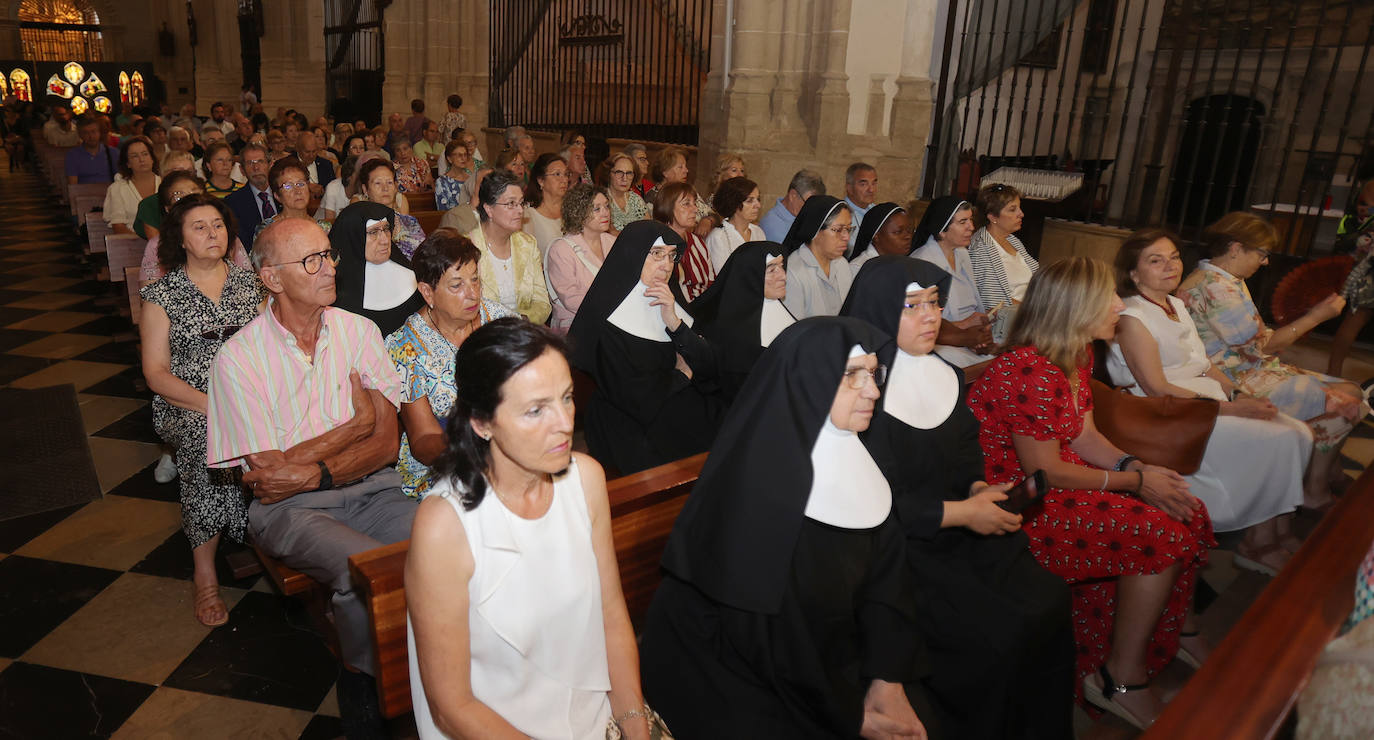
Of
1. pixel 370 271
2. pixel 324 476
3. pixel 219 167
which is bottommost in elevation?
pixel 324 476

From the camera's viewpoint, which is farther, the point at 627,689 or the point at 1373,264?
the point at 1373,264

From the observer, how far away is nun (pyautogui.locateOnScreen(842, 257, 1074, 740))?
242 centimetres

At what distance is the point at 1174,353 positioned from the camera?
398cm

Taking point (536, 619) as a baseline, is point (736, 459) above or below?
above

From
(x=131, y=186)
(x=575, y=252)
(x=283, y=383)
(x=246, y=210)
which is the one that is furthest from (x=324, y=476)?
(x=131, y=186)

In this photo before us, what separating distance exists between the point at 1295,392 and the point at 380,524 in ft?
13.8

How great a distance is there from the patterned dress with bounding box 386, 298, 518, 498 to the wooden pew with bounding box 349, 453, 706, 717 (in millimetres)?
848

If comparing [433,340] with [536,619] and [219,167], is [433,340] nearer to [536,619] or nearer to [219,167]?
[536,619]

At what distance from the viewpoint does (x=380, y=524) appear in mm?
2783

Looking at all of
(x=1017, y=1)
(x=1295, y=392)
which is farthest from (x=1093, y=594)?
(x=1017, y=1)

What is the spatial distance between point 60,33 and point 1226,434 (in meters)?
36.5

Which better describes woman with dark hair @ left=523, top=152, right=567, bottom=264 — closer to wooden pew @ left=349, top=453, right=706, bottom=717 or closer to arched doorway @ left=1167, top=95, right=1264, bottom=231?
wooden pew @ left=349, top=453, right=706, bottom=717

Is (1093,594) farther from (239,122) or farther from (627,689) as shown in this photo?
(239,122)

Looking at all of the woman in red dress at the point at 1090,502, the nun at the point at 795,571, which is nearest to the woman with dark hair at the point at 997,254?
the woman in red dress at the point at 1090,502
